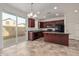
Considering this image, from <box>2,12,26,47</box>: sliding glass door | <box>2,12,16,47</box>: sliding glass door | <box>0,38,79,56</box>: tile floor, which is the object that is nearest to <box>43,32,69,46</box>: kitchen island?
<box>0,38,79,56</box>: tile floor

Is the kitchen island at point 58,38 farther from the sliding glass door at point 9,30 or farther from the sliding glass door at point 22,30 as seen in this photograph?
the sliding glass door at point 9,30

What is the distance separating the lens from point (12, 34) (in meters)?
8.20

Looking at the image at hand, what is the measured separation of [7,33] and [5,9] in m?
1.77

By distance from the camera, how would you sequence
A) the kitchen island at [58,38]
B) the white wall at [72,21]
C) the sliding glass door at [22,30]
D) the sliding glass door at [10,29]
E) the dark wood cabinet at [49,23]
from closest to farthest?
the sliding glass door at [10,29], the kitchen island at [58,38], the sliding glass door at [22,30], the white wall at [72,21], the dark wood cabinet at [49,23]

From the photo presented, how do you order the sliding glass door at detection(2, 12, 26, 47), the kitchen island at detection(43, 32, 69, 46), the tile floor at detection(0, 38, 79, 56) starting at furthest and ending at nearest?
the kitchen island at detection(43, 32, 69, 46) < the sliding glass door at detection(2, 12, 26, 47) < the tile floor at detection(0, 38, 79, 56)

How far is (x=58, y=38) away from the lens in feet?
26.3

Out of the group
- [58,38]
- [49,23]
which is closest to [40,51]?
[58,38]

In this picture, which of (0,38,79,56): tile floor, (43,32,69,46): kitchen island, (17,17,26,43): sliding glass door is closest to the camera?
(0,38,79,56): tile floor

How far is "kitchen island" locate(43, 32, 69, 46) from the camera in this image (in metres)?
7.52

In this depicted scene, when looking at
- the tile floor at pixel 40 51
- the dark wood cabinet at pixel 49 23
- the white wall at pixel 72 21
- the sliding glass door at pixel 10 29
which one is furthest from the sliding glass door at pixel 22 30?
the dark wood cabinet at pixel 49 23

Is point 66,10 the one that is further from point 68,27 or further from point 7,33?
point 7,33

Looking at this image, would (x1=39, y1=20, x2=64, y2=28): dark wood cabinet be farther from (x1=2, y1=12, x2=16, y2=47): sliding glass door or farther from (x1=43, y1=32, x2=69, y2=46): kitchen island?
(x1=2, y1=12, x2=16, y2=47): sliding glass door

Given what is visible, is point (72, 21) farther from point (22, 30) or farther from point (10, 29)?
point (10, 29)

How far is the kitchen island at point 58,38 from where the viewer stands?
7.52 meters
